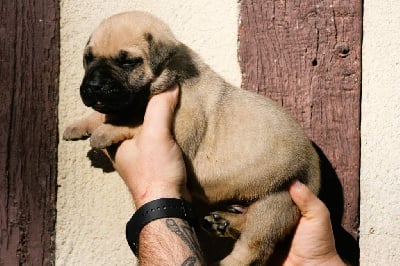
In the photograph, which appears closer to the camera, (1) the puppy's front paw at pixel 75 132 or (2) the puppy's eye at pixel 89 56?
(2) the puppy's eye at pixel 89 56

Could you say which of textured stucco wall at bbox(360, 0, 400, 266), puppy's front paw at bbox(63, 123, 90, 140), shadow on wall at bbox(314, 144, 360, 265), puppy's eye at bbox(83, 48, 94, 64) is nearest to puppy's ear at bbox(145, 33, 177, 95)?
puppy's eye at bbox(83, 48, 94, 64)

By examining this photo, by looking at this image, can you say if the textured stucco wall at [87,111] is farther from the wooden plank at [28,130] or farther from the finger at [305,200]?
the finger at [305,200]

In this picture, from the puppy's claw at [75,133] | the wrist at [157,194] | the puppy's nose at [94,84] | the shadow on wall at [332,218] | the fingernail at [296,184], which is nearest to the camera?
the puppy's nose at [94,84]

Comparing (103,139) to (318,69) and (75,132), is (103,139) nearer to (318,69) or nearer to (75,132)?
(75,132)

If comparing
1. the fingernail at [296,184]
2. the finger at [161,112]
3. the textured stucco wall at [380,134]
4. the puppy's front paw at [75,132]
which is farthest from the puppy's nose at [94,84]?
the textured stucco wall at [380,134]

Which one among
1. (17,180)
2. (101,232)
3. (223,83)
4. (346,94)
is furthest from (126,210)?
(346,94)

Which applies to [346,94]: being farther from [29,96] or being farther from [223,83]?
[29,96]
